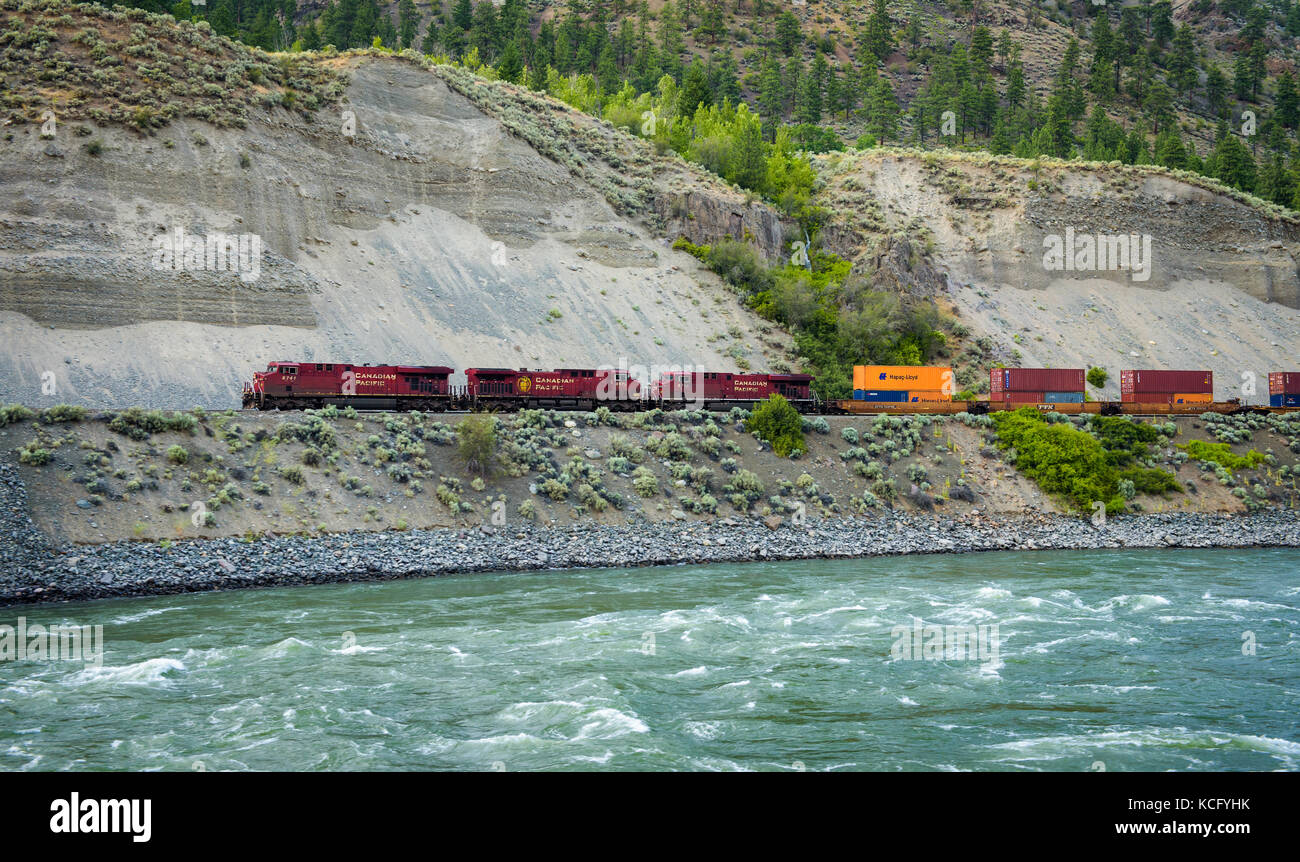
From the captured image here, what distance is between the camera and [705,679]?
18.3m

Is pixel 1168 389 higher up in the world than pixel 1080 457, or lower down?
higher up

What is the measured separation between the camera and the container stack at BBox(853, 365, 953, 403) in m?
48.5

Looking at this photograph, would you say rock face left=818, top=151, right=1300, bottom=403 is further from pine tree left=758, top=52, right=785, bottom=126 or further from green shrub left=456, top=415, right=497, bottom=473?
pine tree left=758, top=52, right=785, bottom=126

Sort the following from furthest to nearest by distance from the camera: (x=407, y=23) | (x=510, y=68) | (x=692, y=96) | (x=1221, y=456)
→ (x=407, y=23)
(x=692, y=96)
(x=510, y=68)
(x=1221, y=456)

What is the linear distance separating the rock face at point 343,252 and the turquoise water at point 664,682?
2025cm

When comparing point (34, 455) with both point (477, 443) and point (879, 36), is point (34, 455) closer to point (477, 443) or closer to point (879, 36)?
point (477, 443)

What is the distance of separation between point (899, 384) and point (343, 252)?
30.3 m

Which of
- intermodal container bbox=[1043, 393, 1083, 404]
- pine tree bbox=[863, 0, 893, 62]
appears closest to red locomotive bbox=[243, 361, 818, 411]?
intermodal container bbox=[1043, 393, 1083, 404]

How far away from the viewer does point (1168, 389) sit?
50438 mm

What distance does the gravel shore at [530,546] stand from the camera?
26516mm

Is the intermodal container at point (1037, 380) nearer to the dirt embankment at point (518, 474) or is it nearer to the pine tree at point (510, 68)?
the dirt embankment at point (518, 474)

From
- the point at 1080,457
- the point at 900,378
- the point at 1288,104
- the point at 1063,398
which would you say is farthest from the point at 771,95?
the point at 1080,457

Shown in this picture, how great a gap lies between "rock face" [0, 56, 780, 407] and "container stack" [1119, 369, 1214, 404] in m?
20.3
